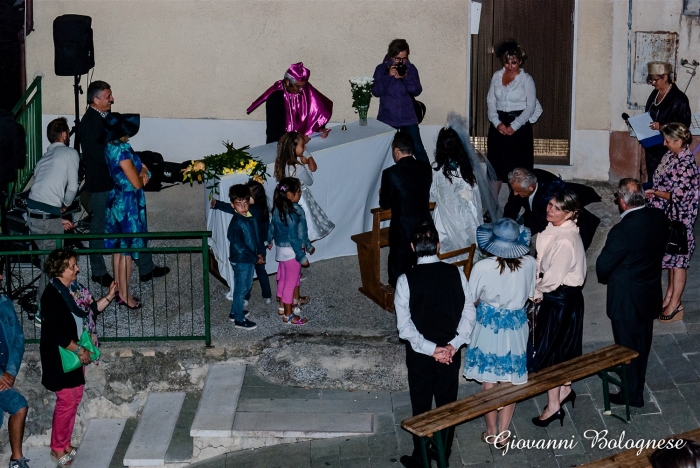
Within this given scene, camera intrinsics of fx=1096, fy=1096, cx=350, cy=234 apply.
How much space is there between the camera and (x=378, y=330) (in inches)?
371

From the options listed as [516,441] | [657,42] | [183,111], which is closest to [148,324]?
[516,441]

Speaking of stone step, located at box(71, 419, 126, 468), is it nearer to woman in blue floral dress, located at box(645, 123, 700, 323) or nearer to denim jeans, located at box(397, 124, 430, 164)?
denim jeans, located at box(397, 124, 430, 164)

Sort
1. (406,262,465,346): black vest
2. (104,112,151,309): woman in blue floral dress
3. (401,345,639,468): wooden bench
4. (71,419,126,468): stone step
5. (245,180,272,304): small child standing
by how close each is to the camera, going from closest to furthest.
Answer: (406,262,465,346): black vest < (401,345,639,468): wooden bench < (71,419,126,468): stone step < (245,180,272,304): small child standing < (104,112,151,309): woman in blue floral dress

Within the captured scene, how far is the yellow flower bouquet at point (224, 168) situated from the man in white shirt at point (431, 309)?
297 cm

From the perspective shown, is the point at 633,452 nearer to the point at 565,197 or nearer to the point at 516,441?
the point at 516,441

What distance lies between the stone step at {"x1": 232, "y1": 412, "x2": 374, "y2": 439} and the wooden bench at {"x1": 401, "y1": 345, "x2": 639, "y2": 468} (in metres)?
0.83

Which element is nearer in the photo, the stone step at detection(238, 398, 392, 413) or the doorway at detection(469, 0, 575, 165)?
the stone step at detection(238, 398, 392, 413)

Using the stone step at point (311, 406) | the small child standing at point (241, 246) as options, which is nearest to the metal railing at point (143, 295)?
the small child standing at point (241, 246)

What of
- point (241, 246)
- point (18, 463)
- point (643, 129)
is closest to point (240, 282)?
point (241, 246)

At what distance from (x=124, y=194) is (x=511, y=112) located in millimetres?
4218

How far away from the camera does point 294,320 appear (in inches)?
377

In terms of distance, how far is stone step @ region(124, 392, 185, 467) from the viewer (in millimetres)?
8391

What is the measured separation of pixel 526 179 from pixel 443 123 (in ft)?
14.6

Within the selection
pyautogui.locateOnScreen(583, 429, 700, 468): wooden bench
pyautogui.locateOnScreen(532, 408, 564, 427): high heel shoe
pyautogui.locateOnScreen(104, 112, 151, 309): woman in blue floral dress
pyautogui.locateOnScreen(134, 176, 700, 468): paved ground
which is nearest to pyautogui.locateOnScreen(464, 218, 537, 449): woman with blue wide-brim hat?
pyautogui.locateOnScreen(532, 408, 564, 427): high heel shoe
